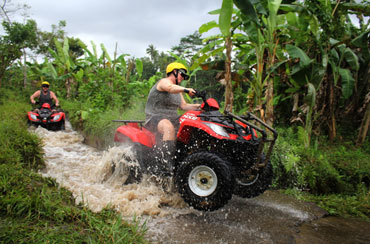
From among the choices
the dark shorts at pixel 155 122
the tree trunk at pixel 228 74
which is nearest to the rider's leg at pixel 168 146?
the dark shorts at pixel 155 122

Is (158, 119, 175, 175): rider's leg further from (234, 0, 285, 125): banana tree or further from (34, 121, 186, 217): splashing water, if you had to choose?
(234, 0, 285, 125): banana tree

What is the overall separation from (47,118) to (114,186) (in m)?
5.72

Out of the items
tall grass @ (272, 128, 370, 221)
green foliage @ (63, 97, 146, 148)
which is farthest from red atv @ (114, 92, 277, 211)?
green foliage @ (63, 97, 146, 148)

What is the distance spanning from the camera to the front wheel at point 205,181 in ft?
9.78

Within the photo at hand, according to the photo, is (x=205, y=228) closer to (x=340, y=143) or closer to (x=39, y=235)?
(x=39, y=235)

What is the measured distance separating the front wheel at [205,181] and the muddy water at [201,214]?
13.7 inches

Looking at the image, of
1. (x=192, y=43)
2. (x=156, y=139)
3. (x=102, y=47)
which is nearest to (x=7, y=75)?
(x=102, y=47)

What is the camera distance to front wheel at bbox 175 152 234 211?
2.98 meters

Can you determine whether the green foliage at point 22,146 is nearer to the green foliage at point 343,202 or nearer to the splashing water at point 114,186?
the splashing water at point 114,186

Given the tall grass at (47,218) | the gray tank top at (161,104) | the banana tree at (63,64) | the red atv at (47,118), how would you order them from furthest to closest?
the banana tree at (63,64) → the red atv at (47,118) → the gray tank top at (161,104) → the tall grass at (47,218)

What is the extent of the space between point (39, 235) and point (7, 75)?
51.6 feet

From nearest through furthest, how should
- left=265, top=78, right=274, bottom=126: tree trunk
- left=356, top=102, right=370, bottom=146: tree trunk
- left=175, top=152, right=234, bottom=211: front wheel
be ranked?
left=175, top=152, right=234, bottom=211: front wheel
left=265, top=78, right=274, bottom=126: tree trunk
left=356, top=102, right=370, bottom=146: tree trunk

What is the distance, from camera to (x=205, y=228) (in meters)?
3.22

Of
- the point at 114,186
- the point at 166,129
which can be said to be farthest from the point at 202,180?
the point at 114,186
